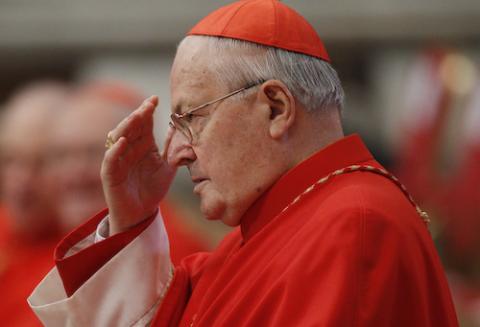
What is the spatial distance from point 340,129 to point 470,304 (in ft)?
15.6

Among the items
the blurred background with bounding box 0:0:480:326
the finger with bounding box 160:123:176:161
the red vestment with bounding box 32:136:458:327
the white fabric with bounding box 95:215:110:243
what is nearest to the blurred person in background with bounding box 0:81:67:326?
the white fabric with bounding box 95:215:110:243

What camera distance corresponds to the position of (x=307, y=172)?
8.16ft

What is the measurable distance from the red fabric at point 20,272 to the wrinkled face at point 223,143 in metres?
1.89

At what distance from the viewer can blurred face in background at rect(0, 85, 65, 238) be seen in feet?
15.8

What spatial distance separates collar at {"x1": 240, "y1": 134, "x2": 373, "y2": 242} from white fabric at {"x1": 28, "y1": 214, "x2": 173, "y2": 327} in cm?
48

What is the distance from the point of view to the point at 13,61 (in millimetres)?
9969

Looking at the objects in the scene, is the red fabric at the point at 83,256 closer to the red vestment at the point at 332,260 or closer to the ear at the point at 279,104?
the red vestment at the point at 332,260

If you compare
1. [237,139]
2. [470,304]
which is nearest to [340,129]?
[237,139]

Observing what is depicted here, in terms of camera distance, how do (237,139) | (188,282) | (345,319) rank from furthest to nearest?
(188,282), (237,139), (345,319)

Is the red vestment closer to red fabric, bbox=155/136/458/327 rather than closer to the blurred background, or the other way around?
red fabric, bbox=155/136/458/327

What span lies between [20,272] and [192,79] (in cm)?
247

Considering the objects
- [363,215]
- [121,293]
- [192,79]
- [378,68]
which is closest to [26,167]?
[121,293]

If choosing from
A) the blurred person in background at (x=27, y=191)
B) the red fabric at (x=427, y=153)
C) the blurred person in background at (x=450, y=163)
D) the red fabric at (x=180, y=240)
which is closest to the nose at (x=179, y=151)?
the red fabric at (x=180, y=240)

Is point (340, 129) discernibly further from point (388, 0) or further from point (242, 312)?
point (388, 0)
